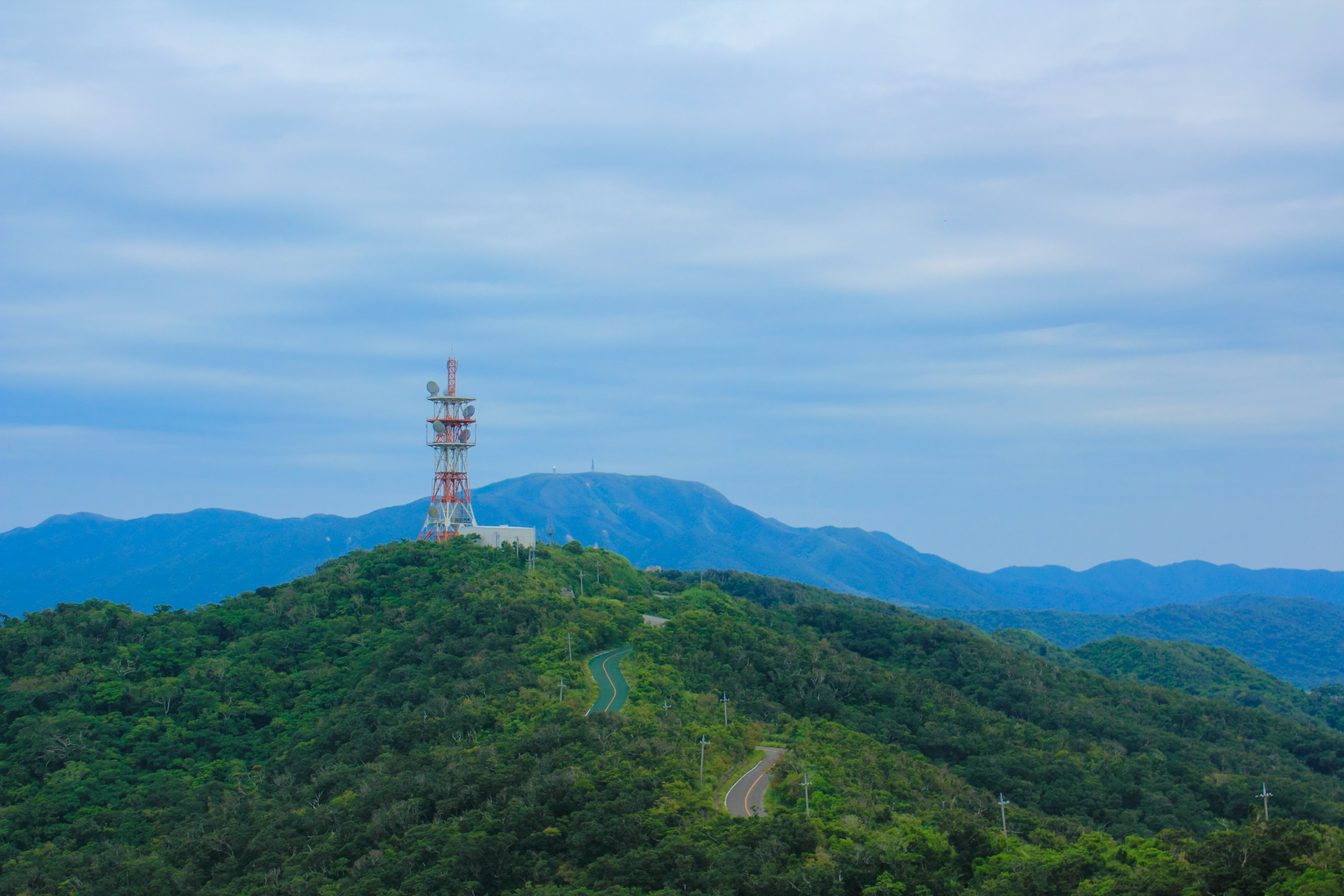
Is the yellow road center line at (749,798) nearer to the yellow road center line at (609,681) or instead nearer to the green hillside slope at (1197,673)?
the yellow road center line at (609,681)

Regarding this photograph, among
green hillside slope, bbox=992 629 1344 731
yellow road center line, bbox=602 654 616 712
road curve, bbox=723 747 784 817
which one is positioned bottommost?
green hillside slope, bbox=992 629 1344 731

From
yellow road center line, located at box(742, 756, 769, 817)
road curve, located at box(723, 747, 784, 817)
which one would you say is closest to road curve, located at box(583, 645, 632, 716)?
road curve, located at box(723, 747, 784, 817)

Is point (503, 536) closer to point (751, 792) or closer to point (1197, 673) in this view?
point (751, 792)

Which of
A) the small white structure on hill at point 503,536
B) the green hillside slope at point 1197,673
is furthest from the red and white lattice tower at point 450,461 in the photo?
the green hillside slope at point 1197,673

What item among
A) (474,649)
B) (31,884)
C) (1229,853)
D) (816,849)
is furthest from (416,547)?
(1229,853)

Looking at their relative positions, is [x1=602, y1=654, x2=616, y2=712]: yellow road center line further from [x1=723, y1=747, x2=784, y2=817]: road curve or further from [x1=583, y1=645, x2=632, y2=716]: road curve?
[x1=723, y1=747, x2=784, y2=817]: road curve
